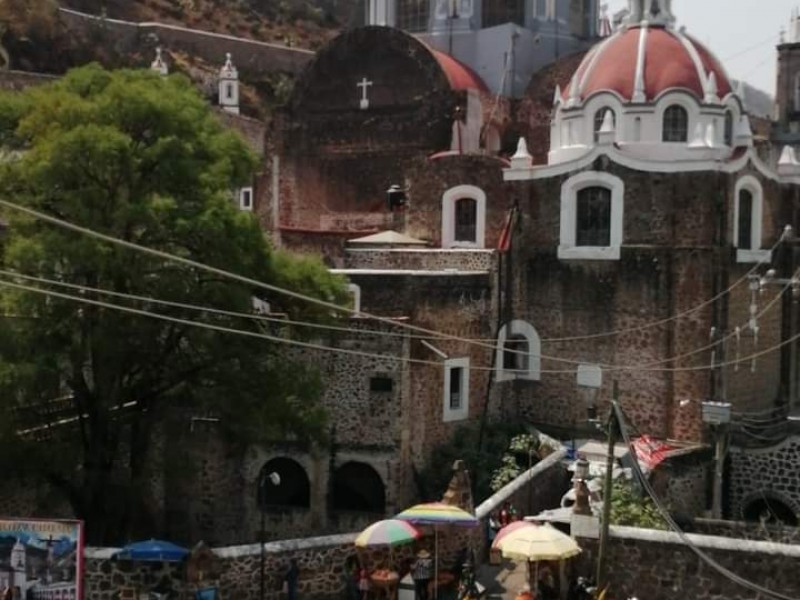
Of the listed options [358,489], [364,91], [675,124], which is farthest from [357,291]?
[364,91]

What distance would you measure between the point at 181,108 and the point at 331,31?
185 feet

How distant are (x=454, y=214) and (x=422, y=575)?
12.3 metres

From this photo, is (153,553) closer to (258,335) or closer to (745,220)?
(258,335)

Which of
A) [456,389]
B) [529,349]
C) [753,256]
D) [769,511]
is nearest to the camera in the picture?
[456,389]

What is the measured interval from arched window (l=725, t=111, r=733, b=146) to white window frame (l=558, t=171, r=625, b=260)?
342 centimetres

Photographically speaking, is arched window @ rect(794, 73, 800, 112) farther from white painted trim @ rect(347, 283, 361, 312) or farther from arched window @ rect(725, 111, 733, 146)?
white painted trim @ rect(347, 283, 361, 312)

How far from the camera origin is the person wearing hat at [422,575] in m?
15.1

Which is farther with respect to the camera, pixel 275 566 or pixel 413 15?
pixel 413 15

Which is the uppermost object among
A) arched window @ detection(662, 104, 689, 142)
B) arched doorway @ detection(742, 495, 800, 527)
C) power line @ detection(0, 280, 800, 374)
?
arched window @ detection(662, 104, 689, 142)

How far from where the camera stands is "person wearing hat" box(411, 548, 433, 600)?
1508 centimetres

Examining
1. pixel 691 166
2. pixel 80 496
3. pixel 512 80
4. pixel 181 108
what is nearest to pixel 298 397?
pixel 80 496

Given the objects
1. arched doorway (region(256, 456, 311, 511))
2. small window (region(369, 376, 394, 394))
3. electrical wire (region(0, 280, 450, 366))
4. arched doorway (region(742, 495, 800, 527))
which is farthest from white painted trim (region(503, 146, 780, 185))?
arched doorway (region(256, 456, 311, 511))

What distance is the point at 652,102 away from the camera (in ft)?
78.7

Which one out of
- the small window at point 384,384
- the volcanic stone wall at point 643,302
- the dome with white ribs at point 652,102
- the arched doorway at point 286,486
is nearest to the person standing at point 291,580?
the small window at point 384,384
